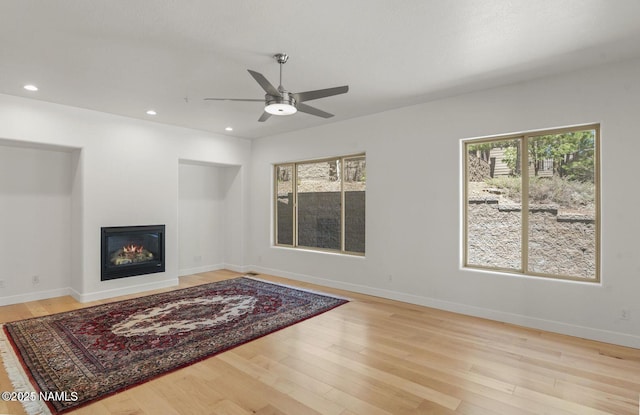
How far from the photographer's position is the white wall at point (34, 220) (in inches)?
182

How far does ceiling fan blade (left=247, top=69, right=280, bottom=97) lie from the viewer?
2.67m

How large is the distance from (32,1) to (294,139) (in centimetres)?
426

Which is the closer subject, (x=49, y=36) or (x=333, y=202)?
(x=49, y=36)

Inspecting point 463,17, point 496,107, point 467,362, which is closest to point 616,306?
point 467,362

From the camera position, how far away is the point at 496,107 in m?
4.02

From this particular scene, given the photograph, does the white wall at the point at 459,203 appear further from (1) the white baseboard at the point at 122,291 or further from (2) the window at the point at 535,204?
(1) the white baseboard at the point at 122,291

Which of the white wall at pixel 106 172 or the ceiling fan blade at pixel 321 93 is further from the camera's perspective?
the white wall at pixel 106 172

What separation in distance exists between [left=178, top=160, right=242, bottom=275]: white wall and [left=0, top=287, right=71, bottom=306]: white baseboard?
189 cm

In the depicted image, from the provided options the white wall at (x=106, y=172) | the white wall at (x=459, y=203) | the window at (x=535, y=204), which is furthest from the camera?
the white wall at (x=106, y=172)

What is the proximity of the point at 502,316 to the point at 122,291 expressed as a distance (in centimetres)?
540

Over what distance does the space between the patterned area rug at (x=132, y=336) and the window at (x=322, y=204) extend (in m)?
1.20

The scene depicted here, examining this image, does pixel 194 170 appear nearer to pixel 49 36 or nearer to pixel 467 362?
pixel 49 36

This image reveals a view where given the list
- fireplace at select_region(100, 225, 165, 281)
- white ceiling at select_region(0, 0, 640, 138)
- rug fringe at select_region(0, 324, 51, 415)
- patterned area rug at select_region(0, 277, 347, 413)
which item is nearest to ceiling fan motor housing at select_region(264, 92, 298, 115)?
white ceiling at select_region(0, 0, 640, 138)

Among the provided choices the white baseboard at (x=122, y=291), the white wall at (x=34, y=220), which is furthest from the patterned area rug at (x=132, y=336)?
the white wall at (x=34, y=220)
